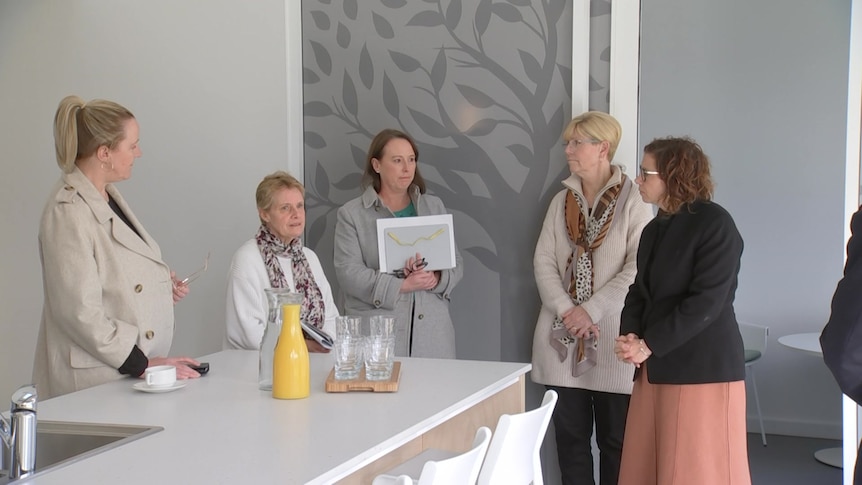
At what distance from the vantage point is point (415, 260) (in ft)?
12.2

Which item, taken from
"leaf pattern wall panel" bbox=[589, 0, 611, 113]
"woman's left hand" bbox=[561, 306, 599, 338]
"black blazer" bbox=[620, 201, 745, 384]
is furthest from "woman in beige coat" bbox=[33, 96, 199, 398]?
"leaf pattern wall panel" bbox=[589, 0, 611, 113]

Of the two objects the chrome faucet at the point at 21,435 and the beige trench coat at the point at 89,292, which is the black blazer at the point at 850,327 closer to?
the chrome faucet at the point at 21,435

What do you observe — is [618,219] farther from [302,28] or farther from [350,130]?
[302,28]

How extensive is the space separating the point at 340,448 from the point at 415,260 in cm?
198

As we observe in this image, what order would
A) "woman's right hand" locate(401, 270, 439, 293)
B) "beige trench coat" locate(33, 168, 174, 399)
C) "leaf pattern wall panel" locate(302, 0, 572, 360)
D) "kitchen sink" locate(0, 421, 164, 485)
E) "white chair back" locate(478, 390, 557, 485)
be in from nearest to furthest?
"kitchen sink" locate(0, 421, 164, 485), "white chair back" locate(478, 390, 557, 485), "beige trench coat" locate(33, 168, 174, 399), "woman's right hand" locate(401, 270, 439, 293), "leaf pattern wall panel" locate(302, 0, 572, 360)

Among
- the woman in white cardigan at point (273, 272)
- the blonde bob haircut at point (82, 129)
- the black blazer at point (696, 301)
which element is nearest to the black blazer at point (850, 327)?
the black blazer at point (696, 301)

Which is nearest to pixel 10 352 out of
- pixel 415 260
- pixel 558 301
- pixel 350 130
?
pixel 350 130

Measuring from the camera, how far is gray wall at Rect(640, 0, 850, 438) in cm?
345

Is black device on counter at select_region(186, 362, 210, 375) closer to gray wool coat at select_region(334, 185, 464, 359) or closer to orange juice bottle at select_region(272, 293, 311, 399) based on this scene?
orange juice bottle at select_region(272, 293, 311, 399)

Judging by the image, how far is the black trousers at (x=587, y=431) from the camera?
3635 mm

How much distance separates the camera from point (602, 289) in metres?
3.56

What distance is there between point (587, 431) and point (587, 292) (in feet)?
2.05

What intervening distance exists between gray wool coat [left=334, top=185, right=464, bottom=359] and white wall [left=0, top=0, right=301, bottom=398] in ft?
2.90

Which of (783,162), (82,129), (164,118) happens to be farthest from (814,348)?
(164,118)
